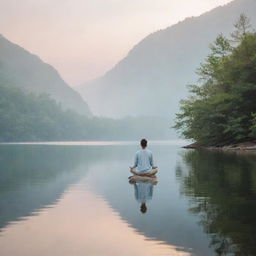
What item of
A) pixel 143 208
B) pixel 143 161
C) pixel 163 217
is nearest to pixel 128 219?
pixel 163 217

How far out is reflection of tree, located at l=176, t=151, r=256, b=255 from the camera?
8.73 metres

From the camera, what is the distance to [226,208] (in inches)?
508

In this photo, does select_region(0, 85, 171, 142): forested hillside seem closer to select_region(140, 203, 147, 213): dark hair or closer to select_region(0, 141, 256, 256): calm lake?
select_region(0, 141, 256, 256): calm lake

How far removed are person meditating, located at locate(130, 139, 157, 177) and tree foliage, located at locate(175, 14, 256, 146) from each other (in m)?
33.9

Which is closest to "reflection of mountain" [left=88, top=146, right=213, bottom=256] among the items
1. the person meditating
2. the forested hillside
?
the person meditating

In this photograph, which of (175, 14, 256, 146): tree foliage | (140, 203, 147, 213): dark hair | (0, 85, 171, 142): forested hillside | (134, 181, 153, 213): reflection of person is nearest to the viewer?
(140, 203, 147, 213): dark hair

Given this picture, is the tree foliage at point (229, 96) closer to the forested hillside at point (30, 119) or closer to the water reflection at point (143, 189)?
the water reflection at point (143, 189)

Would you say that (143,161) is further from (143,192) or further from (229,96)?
(229,96)

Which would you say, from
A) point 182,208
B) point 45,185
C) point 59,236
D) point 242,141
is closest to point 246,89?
point 242,141

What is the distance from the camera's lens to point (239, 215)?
11734 millimetres

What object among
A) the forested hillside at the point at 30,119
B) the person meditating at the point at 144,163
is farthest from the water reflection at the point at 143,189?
the forested hillside at the point at 30,119

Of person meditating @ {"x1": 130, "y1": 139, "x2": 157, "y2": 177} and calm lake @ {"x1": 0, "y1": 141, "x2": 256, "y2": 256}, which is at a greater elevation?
person meditating @ {"x1": 130, "y1": 139, "x2": 157, "y2": 177}

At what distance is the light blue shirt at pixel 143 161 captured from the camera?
19844mm

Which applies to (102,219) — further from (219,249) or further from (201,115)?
(201,115)
